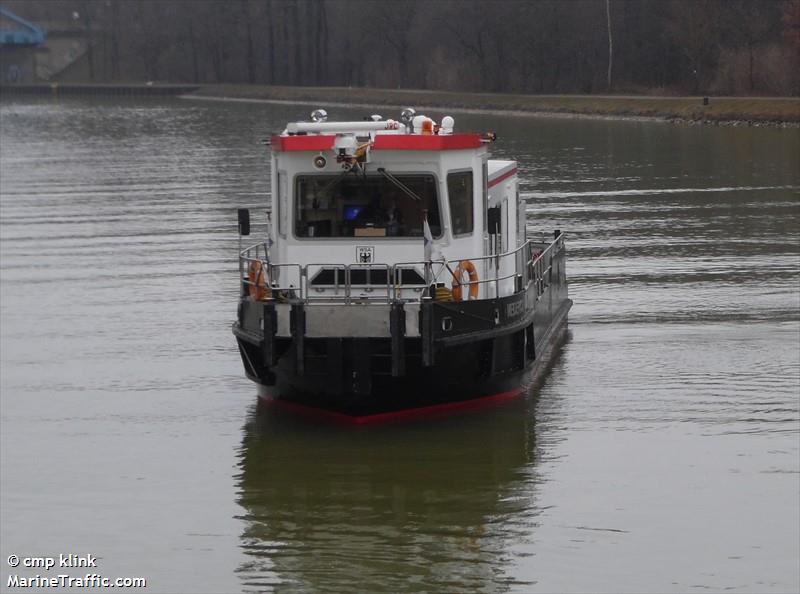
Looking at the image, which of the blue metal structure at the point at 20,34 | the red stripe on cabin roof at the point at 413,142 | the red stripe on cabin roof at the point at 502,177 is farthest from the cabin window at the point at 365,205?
the blue metal structure at the point at 20,34

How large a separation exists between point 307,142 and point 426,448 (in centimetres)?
387

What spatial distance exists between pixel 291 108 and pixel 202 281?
265 feet

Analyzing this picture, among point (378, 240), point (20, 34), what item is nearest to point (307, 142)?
point (378, 240)

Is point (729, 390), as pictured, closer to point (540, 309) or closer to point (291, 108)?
point (540, 309)

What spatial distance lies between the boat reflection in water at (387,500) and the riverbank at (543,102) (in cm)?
5615

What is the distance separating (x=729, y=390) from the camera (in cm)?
1986

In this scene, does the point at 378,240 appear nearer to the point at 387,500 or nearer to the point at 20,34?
the point at 387,500

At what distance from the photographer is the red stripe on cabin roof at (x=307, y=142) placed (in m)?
18.1

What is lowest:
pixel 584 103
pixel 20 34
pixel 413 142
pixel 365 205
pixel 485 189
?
pixel 365 205

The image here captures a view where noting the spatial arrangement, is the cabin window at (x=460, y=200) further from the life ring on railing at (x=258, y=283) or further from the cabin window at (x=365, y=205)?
the life ring on railing at (x=258, y=283)

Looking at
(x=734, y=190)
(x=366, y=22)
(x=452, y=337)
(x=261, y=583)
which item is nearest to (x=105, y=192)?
(x=734, y=190)

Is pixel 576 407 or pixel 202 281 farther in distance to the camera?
pixel 202 281

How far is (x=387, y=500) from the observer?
52.0 feet

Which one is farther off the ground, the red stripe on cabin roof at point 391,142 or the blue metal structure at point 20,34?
the blue metal structure at point 20,34
